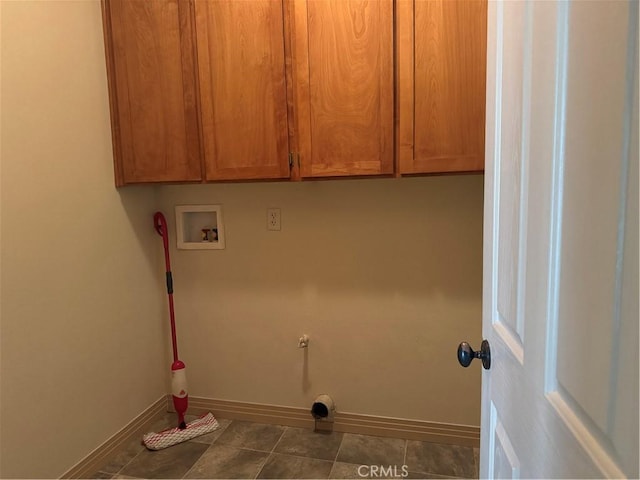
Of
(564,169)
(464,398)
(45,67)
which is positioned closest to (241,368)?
(464,398)

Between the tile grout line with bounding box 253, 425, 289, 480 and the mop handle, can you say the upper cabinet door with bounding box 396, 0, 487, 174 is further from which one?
the tile grout line with bounding box 253, 425, 289, 480

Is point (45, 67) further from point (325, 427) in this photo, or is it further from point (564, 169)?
→ point (325, 427)

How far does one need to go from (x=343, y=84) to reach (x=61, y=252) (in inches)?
55.5

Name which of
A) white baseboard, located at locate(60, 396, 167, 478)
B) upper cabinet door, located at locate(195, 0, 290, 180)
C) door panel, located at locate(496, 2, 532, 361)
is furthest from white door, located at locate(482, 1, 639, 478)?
white baseboard, located at locate(60, 396, 167, 478)

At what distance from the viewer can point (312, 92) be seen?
1.71 metres

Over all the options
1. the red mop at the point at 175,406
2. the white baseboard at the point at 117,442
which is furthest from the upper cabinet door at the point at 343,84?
the white baseboard at the point at 117,442

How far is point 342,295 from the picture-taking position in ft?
7.01

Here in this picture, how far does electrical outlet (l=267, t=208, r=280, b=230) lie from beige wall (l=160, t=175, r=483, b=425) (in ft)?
0.11

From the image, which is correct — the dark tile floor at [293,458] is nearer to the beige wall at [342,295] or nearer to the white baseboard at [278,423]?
the white baseboard at [278,423]

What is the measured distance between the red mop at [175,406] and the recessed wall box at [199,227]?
9 cm

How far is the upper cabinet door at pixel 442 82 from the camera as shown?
5.06ft

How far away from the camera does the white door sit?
1.28 feet

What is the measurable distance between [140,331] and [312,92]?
1.59 meters

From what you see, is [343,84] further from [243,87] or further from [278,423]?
[278,423]
